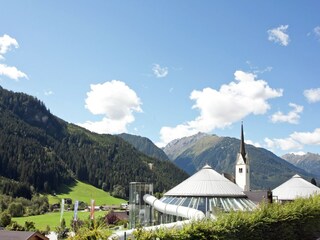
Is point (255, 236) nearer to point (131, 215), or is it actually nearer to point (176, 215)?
point (176, 215)

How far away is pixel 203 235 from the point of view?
19578mm

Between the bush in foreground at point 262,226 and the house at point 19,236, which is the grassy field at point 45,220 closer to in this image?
the house at point 19,236

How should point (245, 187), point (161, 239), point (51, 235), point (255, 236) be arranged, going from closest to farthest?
point (161, 239) → point (255, 236) → point (245, 187) → point (51, 235)

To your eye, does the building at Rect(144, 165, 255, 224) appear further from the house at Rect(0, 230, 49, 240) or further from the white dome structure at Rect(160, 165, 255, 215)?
the house at Rect(0, 230, 49, 240)

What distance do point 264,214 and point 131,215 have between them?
1486 centimetres

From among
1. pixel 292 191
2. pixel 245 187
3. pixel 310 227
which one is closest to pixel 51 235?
pixel 245 187

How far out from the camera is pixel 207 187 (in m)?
37.8

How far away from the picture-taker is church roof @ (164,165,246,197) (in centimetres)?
3700

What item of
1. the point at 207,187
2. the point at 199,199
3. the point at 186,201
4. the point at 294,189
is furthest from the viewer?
the point at 294,189

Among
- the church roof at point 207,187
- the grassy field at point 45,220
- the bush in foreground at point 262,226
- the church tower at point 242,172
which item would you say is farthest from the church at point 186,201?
the grassy field at point 45,220

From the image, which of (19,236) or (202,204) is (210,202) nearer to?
(202,204)

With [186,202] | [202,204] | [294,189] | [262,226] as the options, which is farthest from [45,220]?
[262,226]

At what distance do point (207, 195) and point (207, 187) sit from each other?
146cm

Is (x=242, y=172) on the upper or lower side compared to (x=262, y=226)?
upper
